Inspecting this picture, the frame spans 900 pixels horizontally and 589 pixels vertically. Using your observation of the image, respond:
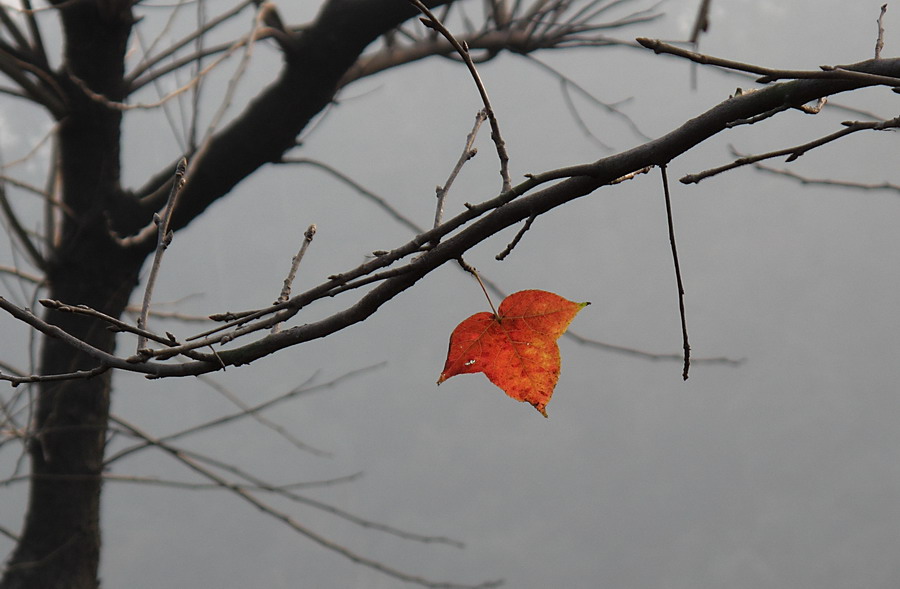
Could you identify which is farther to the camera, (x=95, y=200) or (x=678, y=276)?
(x=95, y=200)

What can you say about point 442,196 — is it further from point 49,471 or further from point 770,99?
point 49,471

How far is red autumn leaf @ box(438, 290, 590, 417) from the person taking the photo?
0.36m

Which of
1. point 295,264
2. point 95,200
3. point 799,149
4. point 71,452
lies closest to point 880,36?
point 799,149

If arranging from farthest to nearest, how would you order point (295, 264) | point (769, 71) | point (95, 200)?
point (95, 200) < point (295, 264) < point (769, 71)

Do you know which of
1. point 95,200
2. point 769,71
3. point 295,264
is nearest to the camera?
point 769,71

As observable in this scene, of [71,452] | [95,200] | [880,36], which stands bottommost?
[880,36]

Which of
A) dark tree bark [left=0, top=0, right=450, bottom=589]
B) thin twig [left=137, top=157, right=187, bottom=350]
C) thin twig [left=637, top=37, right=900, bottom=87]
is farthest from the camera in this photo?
dark tree bark [left=0, top=0, right=450, bottom=589]

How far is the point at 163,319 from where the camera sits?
4.33 ft

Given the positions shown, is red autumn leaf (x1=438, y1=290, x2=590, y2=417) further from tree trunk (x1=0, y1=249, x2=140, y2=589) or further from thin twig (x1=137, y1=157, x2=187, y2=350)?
tree trunk (x1=0, y1=249, x2=140, y2=589)

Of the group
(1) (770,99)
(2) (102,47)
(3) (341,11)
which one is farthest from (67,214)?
(1) (770,99)

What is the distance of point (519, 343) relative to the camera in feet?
1.22

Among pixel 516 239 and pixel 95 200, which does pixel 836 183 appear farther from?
pixel 95 200

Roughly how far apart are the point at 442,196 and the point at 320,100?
71 cm

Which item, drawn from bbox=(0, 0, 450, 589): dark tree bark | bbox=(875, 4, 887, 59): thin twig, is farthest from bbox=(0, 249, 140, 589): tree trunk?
bbox=(875, 4, 887, 59): thin twig
